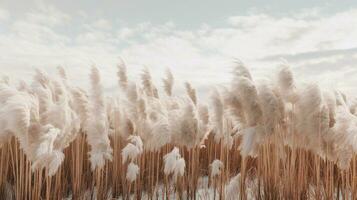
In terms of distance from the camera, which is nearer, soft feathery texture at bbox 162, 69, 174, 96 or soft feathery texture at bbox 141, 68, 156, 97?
soft feathery texture at bbox 141, 68, 156, 97

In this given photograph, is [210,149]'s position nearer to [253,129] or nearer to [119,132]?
[119,132]

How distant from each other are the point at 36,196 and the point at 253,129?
2058mm

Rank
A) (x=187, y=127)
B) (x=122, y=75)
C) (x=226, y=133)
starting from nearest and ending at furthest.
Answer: (x=187, y=127), (x=226, y=133), (x=122, y=75)

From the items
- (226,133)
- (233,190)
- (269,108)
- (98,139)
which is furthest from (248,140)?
(98,139)

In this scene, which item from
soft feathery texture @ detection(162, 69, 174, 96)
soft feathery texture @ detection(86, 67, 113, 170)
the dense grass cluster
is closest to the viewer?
the dense grass cluster

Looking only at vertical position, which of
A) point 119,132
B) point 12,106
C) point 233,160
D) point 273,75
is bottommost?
point 233,160

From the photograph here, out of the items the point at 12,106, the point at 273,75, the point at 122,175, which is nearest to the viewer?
the point at 12,106

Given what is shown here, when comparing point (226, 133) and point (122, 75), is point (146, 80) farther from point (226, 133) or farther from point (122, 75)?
point (226, 133)

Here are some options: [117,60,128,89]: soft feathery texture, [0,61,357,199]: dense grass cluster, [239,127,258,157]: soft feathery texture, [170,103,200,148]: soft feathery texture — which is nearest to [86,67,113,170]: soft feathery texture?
[0,61,357,199]: dense grass cluster

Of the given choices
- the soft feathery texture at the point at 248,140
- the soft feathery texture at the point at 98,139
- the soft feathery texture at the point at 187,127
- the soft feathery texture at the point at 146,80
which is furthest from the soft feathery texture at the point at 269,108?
the soft feathery texture at the point at 146,80

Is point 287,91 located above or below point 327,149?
above

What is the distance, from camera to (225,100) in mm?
3693

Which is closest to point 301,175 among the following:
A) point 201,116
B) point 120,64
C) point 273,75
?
point 273,75

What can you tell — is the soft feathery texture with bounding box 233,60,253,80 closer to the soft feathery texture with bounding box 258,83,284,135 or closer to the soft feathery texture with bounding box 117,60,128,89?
the soft feathery texture with bounding box 258,83,284,135
